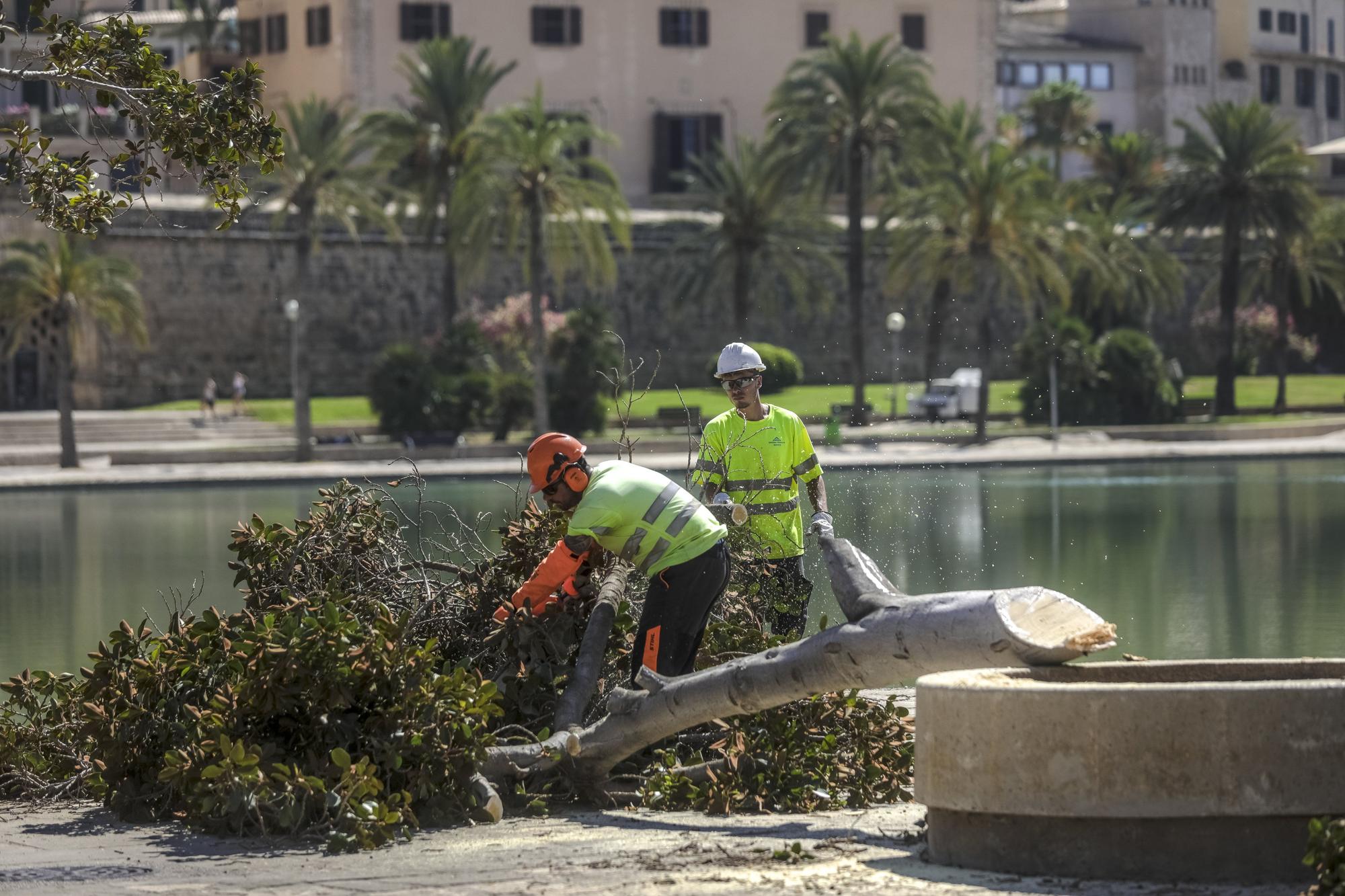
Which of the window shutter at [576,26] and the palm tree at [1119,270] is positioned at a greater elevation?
the window shutter at [576,26]

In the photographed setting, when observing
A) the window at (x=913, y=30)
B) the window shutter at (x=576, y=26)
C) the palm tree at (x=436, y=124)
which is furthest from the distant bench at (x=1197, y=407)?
the window shutter at (x=576, y=26)

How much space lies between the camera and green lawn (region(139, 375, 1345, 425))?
1940 inches

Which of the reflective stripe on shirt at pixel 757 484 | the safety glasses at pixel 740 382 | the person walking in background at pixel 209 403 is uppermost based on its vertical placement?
the safety glasses at pixel 740 382

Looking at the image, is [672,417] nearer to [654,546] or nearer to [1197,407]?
[1197,407]

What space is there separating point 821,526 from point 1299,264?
172 feet

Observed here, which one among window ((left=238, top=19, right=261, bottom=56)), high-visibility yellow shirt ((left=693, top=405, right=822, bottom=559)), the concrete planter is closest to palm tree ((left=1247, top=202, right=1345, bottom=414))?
window ((left=238, top=19, right=261, bottom=56))

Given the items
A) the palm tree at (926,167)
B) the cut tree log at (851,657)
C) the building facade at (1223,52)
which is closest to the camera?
the cut tree log at (851,657)

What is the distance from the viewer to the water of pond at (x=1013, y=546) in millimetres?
14602

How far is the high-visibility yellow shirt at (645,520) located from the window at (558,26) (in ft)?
198

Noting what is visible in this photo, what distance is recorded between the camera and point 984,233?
1780 inches

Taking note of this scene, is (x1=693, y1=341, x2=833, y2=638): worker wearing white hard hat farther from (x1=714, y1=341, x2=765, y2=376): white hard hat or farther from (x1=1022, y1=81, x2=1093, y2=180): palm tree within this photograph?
(x1=1022, y1=81, x2=1093, y2=180): palm tree

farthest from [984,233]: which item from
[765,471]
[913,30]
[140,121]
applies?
[140,121]

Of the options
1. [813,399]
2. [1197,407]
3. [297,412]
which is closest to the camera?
[297,412]

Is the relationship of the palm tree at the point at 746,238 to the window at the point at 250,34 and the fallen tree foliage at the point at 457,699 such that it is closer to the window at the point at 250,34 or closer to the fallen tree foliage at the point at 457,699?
the window at the point at 250,34
